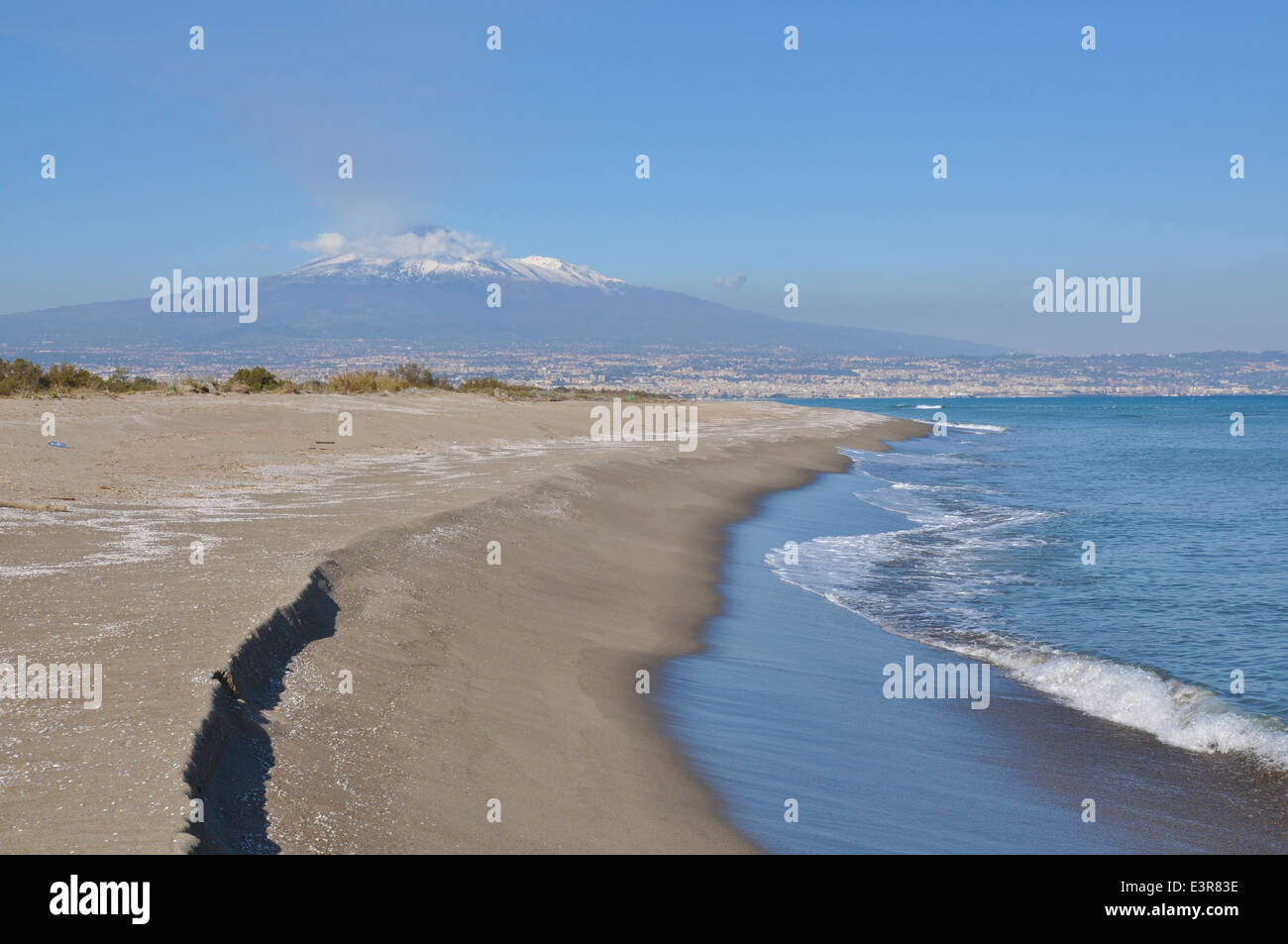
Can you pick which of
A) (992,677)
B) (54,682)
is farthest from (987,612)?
(54,682)

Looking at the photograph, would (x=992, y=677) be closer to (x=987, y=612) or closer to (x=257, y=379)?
(x=987, y=612)

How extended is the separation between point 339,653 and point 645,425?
37.5m

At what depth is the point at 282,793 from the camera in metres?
5.05

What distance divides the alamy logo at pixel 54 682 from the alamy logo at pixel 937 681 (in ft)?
21.8

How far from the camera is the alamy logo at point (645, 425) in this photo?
3438 centimetres

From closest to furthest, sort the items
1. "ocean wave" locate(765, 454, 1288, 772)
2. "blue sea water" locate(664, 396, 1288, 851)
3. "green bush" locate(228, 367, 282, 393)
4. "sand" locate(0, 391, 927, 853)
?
"sand" locate(0, 391, 927, 853)
"blue sea water" locate(664, 396, 1288, 851)
"ocean wave" locate(765, 454, 1288, 772)
"green bush" locate(228, 367, 282, 393)

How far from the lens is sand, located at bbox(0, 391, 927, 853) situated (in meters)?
4.84

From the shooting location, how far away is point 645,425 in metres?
44.8

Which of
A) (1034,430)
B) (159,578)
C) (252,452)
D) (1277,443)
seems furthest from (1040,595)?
(1034,430)
